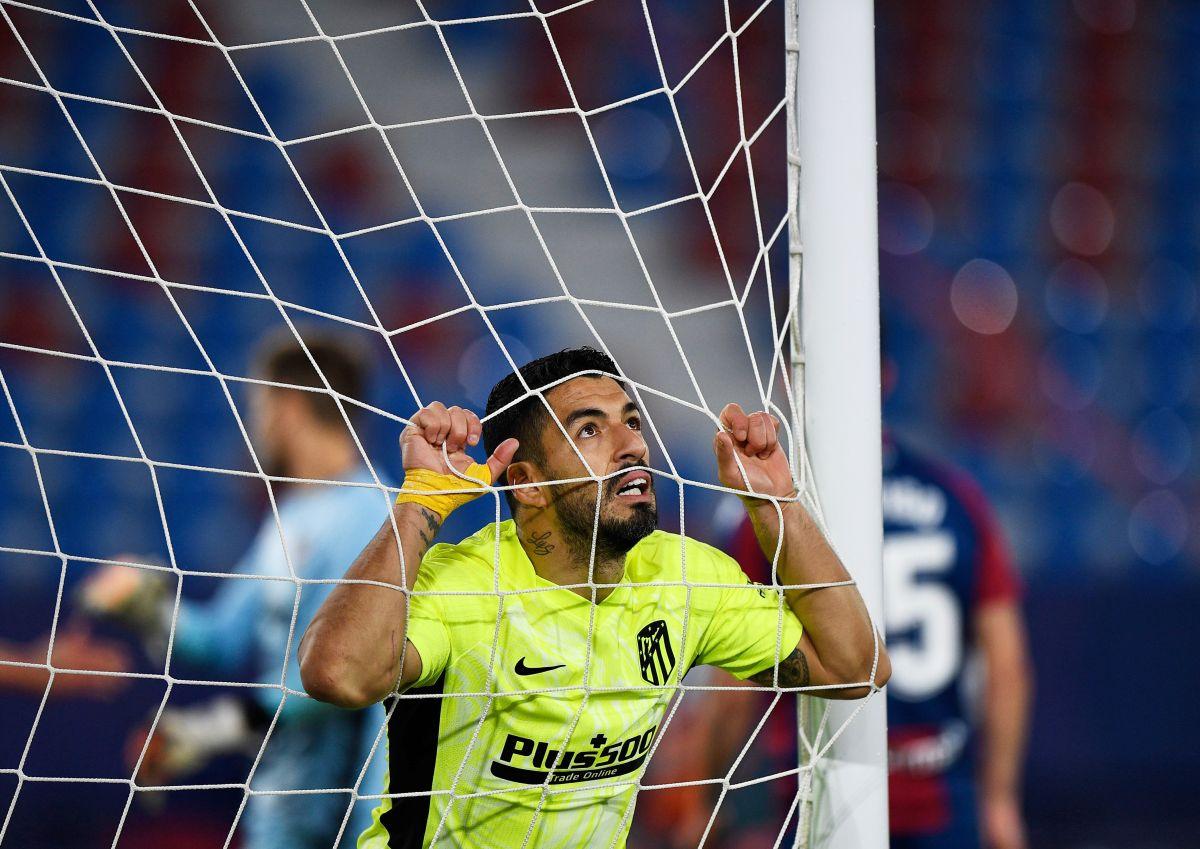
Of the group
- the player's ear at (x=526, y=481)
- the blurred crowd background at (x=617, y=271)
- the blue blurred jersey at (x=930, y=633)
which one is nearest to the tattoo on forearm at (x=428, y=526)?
the player's ear at (x=526, y=481)

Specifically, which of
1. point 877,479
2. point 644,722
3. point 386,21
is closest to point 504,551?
point 644,722

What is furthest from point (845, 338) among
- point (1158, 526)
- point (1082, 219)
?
point (1082, 219)

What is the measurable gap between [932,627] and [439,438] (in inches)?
43.4

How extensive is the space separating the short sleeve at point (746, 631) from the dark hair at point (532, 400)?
250 mm

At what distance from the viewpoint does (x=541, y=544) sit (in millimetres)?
1302

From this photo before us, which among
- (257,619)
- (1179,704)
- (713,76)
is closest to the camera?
(257,619)

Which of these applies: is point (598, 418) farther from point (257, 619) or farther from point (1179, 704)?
point (1179, 704)

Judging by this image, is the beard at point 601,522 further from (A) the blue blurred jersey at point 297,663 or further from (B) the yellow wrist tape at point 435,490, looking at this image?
(A) the blue blurred jersey at point 297,663

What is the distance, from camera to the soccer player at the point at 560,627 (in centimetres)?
122

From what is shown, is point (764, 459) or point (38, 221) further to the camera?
point (38, 221)

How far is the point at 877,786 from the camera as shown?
49.7 inches

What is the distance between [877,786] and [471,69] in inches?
129

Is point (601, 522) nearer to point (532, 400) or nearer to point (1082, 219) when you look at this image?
point (532, 400)

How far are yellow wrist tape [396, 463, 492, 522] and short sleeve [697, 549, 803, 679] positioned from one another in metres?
0.30
